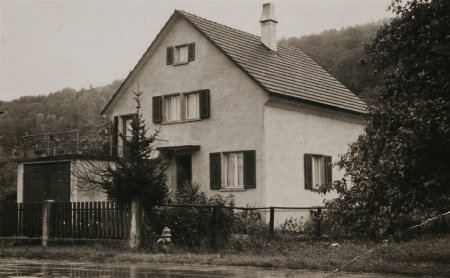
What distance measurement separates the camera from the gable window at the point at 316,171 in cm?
2647

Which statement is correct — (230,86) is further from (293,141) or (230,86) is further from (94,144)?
(94,144)

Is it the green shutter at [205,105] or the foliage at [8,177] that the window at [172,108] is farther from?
the foliage at [8,177]

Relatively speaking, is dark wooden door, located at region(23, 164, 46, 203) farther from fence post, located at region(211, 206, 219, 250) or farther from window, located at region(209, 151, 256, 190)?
fence post, located at region(211, 206, 219, 250)

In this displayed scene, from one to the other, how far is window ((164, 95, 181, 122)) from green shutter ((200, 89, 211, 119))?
1.52 metres

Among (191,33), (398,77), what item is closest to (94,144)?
(191,33)

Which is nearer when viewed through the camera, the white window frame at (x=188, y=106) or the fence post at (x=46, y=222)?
the fence post at (x=46, y=222)

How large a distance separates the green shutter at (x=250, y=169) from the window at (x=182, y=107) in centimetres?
270

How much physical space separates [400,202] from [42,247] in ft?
37.2

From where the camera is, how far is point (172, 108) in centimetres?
2766

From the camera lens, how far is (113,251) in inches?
679

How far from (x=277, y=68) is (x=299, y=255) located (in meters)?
13.4

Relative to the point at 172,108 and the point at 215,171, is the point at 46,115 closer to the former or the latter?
the point at 172,108

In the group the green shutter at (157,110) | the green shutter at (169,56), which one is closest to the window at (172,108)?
the green shutter at (157,110)

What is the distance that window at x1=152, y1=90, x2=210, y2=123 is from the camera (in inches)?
1028
